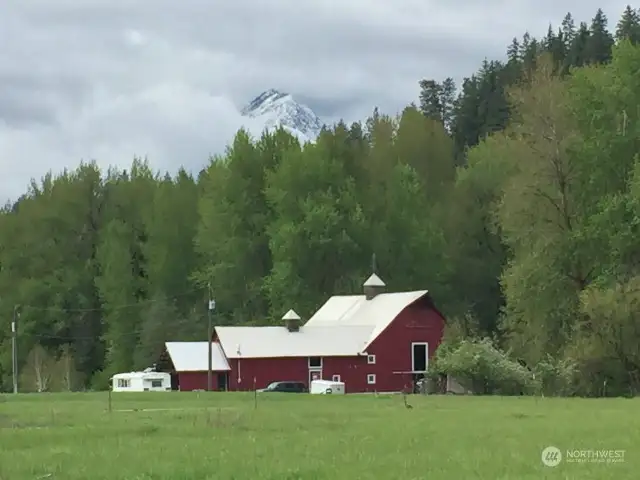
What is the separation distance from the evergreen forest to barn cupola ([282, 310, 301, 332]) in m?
5.74

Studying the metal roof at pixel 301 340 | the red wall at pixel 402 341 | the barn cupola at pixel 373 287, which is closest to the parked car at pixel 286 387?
the metal roof at pixel 301 340

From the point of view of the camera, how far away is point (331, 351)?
228ft

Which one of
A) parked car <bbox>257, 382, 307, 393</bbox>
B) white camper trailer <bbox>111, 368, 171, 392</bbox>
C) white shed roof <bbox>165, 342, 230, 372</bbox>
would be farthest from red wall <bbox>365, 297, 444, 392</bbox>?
white camper trailer <bbox>111, 368, 171, 392</bbox>

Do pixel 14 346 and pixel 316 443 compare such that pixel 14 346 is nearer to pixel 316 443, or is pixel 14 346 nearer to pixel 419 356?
pixel 419 356

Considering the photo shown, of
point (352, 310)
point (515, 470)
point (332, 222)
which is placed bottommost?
point (515, 470)

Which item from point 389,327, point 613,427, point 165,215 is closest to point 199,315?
point 165,215

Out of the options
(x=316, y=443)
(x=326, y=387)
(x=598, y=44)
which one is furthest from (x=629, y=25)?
(x=316, y=443)

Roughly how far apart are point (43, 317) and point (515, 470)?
73830 mm

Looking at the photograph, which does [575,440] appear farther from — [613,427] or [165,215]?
[165,215]

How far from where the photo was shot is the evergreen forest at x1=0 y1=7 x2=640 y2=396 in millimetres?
55750

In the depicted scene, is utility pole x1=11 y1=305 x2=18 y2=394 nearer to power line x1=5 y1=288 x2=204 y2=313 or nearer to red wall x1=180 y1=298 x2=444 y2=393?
power line x1=5 y1=288 x2=204 y2=313

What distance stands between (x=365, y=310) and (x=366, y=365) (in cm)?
441

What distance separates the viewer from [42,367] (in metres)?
79.9

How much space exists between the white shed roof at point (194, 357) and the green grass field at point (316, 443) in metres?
32.3
